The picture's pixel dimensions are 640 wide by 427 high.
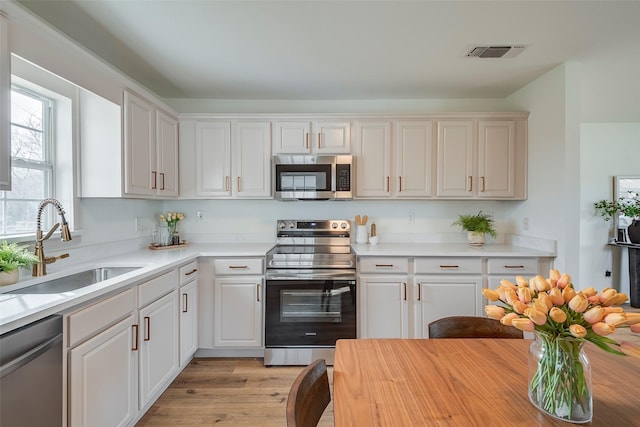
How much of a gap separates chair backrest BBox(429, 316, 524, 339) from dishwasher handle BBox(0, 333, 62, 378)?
1.54m

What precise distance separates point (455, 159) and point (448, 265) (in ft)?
3.40

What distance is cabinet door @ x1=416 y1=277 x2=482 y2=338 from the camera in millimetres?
2600

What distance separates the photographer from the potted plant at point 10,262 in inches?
55.9

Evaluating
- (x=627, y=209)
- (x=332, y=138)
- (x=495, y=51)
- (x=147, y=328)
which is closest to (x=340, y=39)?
(x=332, y=138)

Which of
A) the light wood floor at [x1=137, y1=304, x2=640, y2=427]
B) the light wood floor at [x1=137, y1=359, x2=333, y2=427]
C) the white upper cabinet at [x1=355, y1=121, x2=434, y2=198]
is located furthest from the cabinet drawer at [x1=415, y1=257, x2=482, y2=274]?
the light wood floor at [x1=137, y1=359, x2=333, y2=427]

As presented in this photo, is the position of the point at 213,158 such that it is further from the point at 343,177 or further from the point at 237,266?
the point at 343,177

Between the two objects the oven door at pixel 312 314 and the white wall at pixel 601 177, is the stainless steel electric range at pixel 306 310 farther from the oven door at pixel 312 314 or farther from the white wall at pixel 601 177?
the white wall at pixel 601 177

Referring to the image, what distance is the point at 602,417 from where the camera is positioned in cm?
77

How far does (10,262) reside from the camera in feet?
4.72

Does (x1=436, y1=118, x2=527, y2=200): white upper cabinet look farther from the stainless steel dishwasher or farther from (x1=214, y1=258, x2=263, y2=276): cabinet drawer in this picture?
the stainless steel dishwasher

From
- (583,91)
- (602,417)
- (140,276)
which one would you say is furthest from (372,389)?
(583,91)

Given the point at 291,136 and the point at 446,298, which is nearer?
the point at 446,298

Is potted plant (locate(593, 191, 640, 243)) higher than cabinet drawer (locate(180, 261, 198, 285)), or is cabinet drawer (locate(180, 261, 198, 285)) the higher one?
potted plant (locate(593, 191, 640, 243))

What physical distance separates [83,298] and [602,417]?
1803mm
